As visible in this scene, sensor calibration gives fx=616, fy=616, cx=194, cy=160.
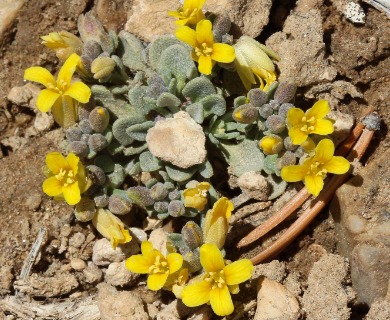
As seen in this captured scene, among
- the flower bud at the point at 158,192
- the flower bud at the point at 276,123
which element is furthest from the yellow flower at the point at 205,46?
the flower bud at the point at 158,192

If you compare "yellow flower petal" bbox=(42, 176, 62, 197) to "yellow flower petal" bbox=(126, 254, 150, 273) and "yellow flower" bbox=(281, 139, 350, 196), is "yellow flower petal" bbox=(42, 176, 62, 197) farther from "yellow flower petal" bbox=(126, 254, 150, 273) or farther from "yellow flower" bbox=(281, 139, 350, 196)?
"yellow flower" bbox=(281, 139, 350, 196)

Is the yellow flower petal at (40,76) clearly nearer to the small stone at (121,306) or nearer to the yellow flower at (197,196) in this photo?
the yellow flower at (197,196)

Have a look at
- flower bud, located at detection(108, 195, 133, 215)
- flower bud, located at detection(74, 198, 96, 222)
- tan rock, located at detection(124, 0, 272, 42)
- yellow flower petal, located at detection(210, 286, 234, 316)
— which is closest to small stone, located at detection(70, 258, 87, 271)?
flower bud, located at detection(74, 198, 96, 222)

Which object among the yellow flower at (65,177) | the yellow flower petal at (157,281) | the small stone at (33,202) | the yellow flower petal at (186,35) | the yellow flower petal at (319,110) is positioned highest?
the yellow flower petal at (186,35)

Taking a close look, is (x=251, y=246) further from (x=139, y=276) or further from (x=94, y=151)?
(x=94, y=151)

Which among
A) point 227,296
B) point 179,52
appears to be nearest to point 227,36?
point 179,52

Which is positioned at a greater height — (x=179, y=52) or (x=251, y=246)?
(x=179, y=52)
